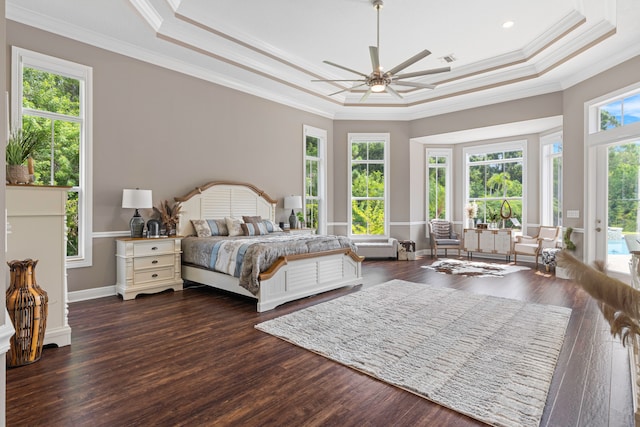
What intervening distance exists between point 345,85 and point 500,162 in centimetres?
427

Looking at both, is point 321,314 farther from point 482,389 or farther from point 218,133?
point 218,133

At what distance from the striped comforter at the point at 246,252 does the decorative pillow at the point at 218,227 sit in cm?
44

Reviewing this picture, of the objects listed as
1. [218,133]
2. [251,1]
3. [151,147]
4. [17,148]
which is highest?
[251,1]

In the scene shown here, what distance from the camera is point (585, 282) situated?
0.77 metres

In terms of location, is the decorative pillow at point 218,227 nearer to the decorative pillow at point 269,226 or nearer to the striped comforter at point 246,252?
the striped comforter at point 246,252

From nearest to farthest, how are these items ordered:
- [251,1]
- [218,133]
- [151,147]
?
[251,1] → [151,147] → [218,133]

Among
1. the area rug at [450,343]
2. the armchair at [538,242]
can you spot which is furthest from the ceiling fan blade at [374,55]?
the armchair at [538,242]

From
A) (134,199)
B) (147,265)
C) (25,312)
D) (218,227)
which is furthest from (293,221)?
(25,312)

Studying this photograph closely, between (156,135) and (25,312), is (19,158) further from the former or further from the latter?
(156,135)

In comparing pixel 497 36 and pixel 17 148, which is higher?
pixel 497 36

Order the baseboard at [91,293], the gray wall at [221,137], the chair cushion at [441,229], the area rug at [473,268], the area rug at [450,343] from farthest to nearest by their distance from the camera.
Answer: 1. the chair cushion at [441,229]
2. the area rug at [473,268]
3. the gray wall at [221,137]
4. the baseboard at [91,293]
5. the area rug at [450,343]

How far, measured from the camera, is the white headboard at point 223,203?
5375 mm

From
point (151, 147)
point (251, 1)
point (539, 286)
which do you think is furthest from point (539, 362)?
point (151, 147)

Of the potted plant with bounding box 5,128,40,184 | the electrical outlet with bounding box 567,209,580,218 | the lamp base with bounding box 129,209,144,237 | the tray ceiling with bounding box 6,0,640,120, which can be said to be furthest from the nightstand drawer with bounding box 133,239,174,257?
the electrical outlet with bounding box 567,209,580,218
